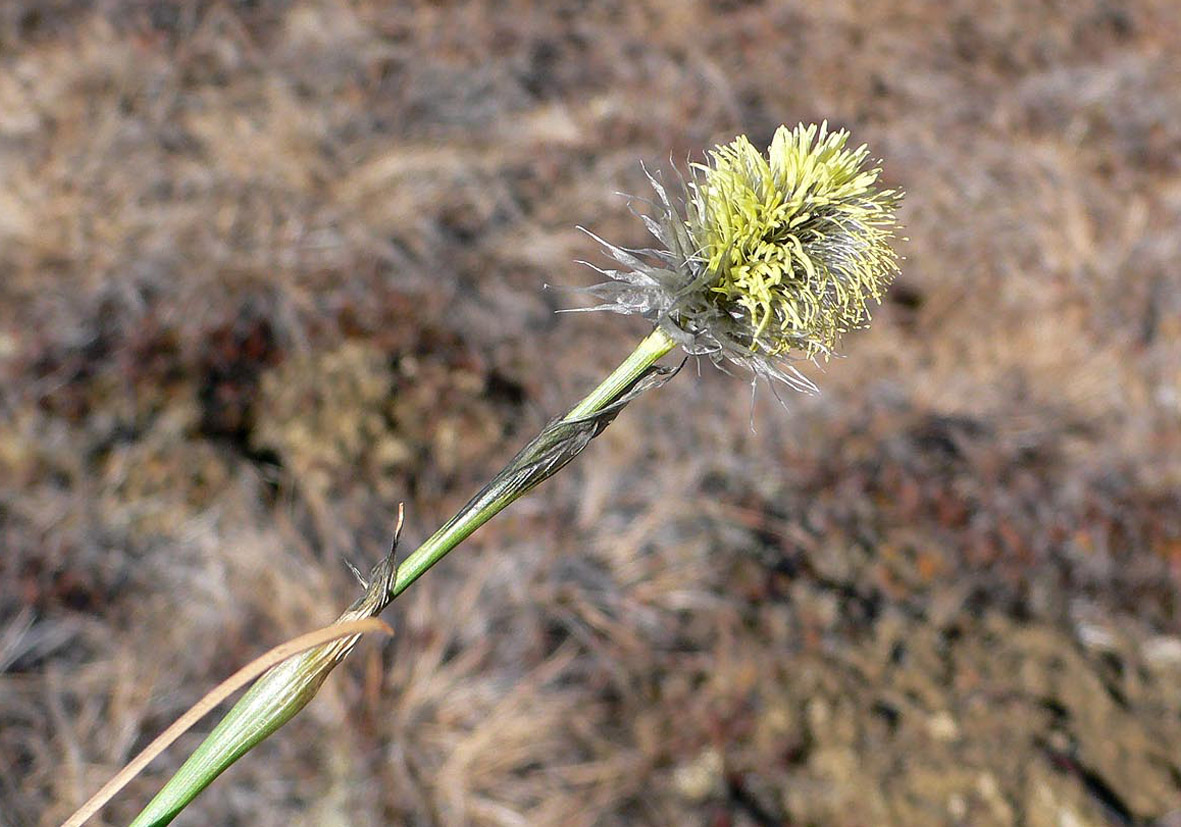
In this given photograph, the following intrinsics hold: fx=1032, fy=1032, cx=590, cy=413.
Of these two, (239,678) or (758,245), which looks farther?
(758,245)

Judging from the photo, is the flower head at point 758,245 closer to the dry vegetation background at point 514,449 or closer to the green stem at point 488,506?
the green stem at point 488,506

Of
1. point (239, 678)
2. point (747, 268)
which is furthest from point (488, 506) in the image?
point (747, 268)

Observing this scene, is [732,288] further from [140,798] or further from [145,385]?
[145,385]

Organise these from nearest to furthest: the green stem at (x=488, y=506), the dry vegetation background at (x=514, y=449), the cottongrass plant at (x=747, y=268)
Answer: the green stem at (x=488, y=506), the cottongrass plant at (x=747, y=268), the dry vegetation background at (x=514, y=449)

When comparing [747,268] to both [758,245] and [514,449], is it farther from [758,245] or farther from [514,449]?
[514,449]

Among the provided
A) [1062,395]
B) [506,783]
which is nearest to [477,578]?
[506,783]

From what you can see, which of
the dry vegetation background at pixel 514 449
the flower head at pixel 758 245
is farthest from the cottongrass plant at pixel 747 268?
the dry vegetation background at pixel 514 449

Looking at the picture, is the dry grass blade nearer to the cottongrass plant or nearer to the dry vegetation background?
the cottongrass plant

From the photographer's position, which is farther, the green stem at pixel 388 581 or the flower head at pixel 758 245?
the flower head at pixel 758 245
